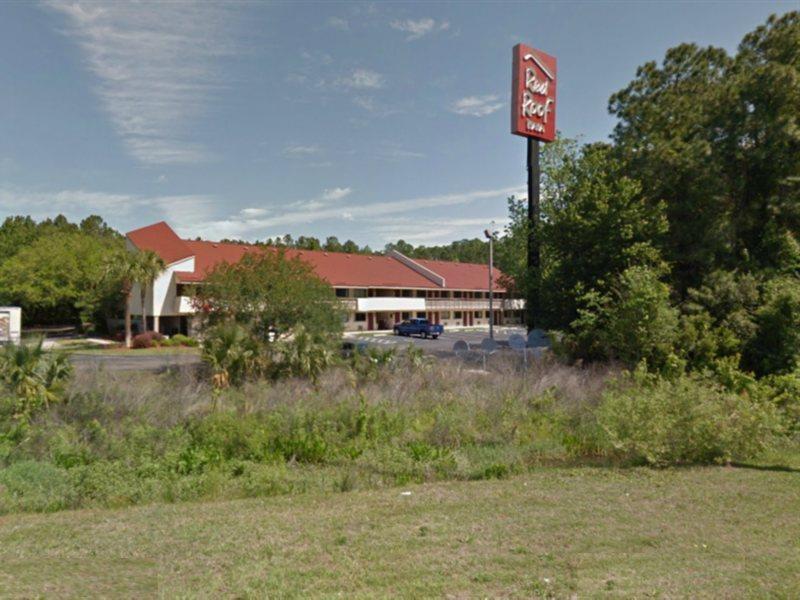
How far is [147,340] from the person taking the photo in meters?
37.8

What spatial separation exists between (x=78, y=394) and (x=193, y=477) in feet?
16.5

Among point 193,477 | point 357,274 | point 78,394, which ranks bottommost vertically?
point 193,477

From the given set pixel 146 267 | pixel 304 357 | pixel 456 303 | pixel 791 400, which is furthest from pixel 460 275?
pixel 791 400

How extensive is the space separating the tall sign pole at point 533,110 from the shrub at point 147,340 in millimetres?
26419

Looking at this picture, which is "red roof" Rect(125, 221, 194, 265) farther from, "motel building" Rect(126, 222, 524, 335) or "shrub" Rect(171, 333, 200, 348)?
"shrub" Rect(171, 333, 200, 348)

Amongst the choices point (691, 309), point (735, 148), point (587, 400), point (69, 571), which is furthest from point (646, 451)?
point (735, 148)

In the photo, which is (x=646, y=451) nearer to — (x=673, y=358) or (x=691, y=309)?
(x=673, y=358)

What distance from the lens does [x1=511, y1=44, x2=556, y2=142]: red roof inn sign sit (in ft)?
79.2

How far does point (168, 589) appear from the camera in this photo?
455 centimetres

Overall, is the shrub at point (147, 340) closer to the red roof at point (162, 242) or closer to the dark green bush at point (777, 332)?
the red roof at point (162, 242)

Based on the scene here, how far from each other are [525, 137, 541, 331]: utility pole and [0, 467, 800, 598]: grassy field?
14.5 m

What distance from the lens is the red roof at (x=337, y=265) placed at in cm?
4222

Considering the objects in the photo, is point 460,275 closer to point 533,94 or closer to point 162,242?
point 162,242

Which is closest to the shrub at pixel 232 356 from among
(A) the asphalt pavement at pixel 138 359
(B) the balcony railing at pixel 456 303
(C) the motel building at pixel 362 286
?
(A) the asphalt pavement at pixel 138 359
